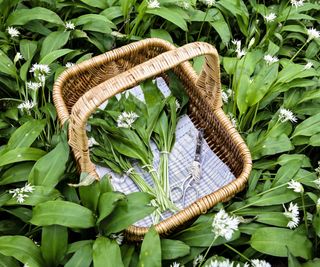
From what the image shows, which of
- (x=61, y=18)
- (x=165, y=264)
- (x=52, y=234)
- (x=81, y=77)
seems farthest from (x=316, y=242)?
(x=61, y=18)

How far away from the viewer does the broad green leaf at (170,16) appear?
8.43 feet

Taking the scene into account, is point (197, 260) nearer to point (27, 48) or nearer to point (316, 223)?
point (316, 223)

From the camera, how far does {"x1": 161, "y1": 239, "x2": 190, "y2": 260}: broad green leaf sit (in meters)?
1.69

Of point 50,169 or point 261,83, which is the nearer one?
point 50,169

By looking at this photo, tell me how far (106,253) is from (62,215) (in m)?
0.20

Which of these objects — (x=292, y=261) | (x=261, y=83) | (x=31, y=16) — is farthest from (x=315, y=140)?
(x=31, y=16)

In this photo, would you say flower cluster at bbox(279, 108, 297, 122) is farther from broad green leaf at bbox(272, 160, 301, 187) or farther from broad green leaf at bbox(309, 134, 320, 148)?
broad green leaf at bbox(272, 160, 301, 187)

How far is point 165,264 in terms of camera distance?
1.72 m

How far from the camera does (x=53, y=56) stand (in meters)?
2.35

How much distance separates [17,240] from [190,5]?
1.70m

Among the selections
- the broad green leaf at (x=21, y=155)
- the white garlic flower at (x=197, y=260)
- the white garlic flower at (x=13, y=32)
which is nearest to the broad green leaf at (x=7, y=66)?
the white garlic flower at (x=13, y=32)

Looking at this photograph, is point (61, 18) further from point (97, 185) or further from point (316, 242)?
point (316, 242)

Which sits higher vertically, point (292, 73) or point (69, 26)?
point (292, 73)

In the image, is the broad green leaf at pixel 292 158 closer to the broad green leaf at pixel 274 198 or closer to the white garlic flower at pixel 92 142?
the broad green leaf at pixel 274 198
